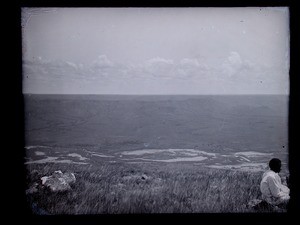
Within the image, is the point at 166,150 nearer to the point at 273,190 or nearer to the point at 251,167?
the point at 251,167

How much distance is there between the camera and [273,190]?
3203 millimetres

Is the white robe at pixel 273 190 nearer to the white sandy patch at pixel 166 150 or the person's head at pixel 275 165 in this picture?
the person's head at pixel 275 165

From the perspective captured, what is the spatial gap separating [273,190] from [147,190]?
4.45 ft

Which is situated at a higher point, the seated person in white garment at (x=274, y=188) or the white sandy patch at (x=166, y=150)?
the white sandy patch at (x=166, y=150)

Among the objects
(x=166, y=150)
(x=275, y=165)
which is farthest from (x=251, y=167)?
(x=166, y=150)

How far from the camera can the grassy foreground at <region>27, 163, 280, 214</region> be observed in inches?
132

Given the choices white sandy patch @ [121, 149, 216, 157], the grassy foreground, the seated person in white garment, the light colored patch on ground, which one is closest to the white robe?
the seated person in white garment

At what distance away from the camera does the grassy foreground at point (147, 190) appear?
132 inches

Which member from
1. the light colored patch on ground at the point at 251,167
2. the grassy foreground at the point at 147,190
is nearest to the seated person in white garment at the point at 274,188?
the grassy foreground at the point at 147,190

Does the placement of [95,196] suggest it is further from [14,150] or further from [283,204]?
[283,204]

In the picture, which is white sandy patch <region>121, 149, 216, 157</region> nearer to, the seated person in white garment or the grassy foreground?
the grassy foreground

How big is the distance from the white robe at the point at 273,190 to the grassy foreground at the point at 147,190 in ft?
0.62

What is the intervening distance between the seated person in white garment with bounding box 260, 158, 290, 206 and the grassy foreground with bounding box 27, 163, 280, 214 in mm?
197
